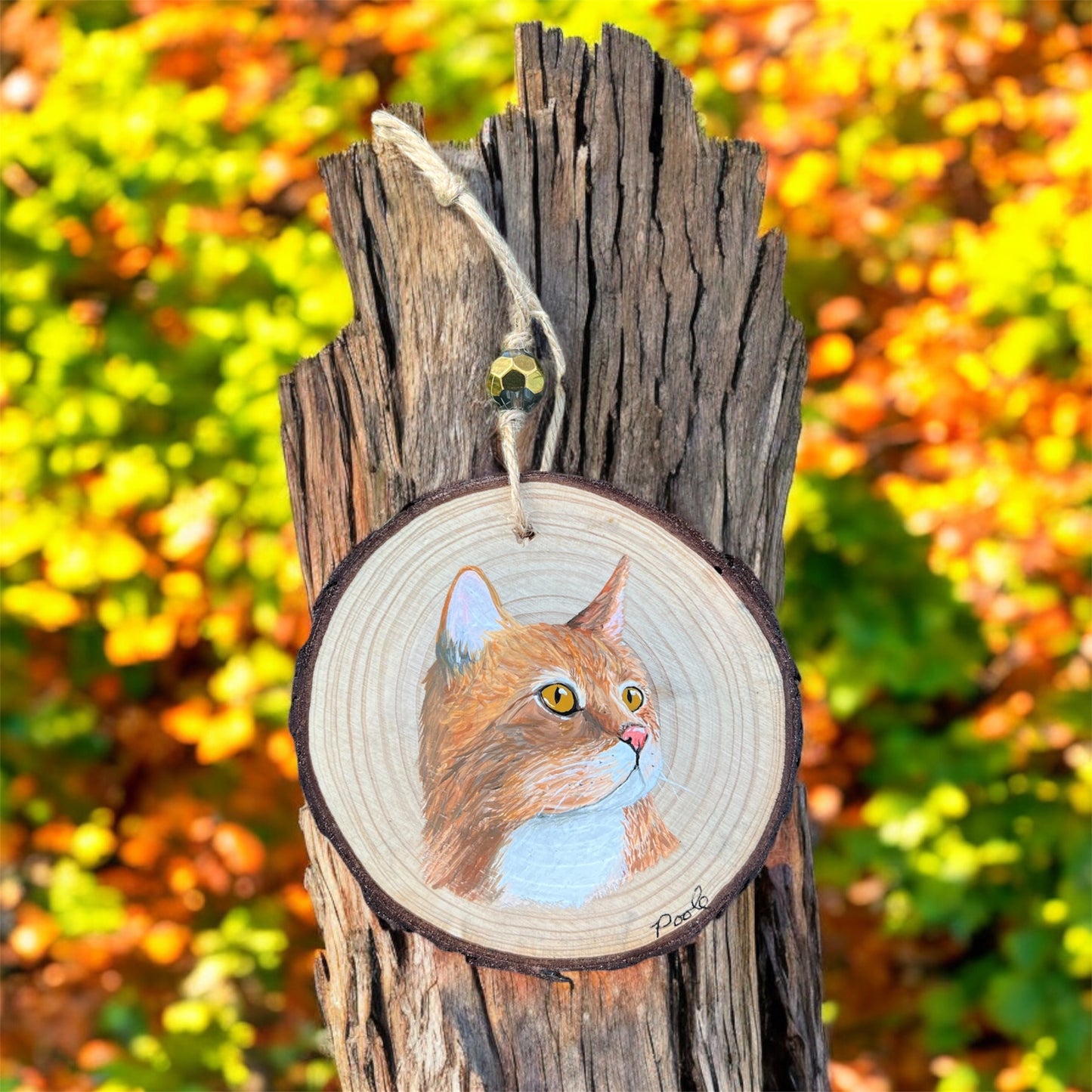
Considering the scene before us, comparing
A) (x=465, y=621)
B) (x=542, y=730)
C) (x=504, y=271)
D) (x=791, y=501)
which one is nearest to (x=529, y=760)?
(x=542, y=730)

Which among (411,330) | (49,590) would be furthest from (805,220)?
(49,590)

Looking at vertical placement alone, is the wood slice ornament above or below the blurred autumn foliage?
below

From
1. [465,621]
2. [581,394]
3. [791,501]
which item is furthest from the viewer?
[791,501]

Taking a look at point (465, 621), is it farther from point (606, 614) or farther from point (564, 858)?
point (564, 858)

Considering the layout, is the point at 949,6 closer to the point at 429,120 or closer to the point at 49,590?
the point at 429,120
